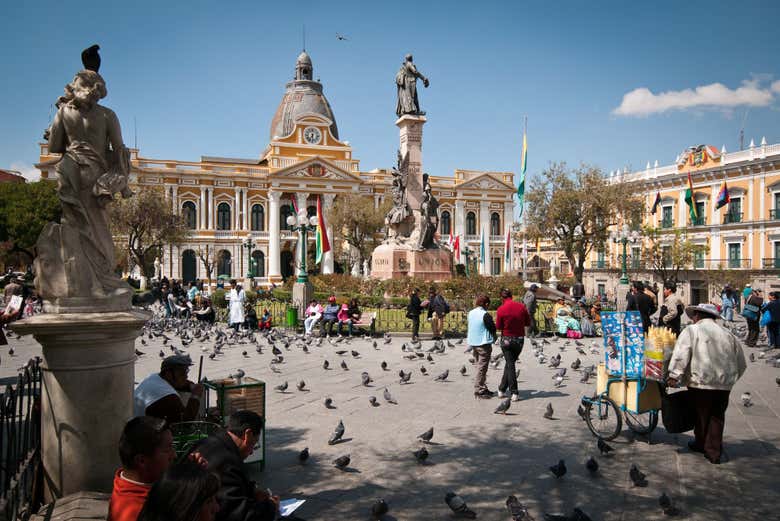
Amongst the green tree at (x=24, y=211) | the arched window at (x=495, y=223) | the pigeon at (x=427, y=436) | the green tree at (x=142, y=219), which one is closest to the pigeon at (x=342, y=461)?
the pigeon at (x=427, y=436)

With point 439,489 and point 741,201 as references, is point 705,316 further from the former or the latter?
point 741,201

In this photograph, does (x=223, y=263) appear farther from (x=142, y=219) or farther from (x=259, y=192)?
(x=142, y=219)

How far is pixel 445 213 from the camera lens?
5809cm

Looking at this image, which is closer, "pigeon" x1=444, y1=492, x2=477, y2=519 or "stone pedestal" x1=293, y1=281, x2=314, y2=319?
"pigeon" x1=444, y1=492, x2=477, y2=519

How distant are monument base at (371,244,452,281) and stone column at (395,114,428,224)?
116 centimetres

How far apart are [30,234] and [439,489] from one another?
4149 centimetres

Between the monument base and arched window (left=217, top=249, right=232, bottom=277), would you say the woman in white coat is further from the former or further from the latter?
arched window (left=217, top=249, right=232, bottom=277)

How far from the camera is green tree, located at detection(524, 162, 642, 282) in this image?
3234cm

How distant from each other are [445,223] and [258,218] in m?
18.3

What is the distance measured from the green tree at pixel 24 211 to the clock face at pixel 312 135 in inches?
857

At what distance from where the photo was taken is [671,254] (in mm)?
34438

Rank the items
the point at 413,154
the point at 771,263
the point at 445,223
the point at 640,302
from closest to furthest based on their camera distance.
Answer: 1. the point at 640,302
2. the point at 413,154
3. the point at 771,263
4. the point at 445,223

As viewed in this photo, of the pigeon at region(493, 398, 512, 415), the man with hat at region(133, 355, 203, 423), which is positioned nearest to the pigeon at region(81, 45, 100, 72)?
the man with hat at region(133, 355, 203, 423)

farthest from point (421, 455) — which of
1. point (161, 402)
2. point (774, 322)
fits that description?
point (774, 322)
